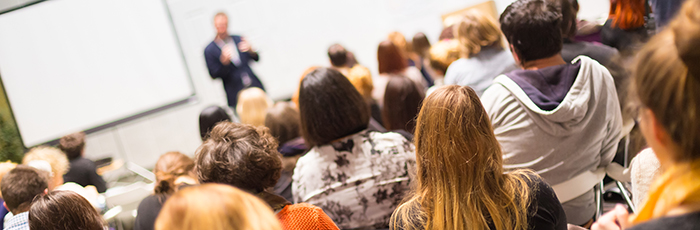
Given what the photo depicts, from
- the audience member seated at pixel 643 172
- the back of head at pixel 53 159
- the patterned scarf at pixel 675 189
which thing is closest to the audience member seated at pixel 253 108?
the back of head at pixel 53 159

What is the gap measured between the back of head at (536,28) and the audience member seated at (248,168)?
1.02 m

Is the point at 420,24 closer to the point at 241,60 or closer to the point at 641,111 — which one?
the point at 241,60

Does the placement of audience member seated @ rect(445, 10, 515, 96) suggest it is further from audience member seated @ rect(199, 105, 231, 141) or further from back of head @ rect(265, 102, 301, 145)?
audience member seated @ rect(199, 105, 231, 141)

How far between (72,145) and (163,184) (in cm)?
180

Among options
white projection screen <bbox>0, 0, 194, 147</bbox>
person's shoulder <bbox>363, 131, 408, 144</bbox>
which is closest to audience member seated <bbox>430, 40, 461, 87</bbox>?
person's shoulder <bbox>363, 131, 408, 144</bbox>

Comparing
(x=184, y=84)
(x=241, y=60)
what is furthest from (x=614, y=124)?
(x=184, y=84)

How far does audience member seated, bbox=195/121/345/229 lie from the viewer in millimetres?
1266

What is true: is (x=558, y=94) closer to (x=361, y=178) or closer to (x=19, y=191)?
(x=361, y=178)

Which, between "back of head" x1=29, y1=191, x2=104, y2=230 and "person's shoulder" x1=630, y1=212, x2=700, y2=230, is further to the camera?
"back of head" x1=29, y1=191, x2=104, y2=230

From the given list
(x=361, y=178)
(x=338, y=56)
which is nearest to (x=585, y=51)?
(x=361, y=178)

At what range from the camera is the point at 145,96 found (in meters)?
5.32

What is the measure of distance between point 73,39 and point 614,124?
5396 millimetres

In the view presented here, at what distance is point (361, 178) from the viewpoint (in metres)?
1.75

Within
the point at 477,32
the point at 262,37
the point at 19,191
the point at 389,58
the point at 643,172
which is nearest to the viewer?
the point at 643,172
